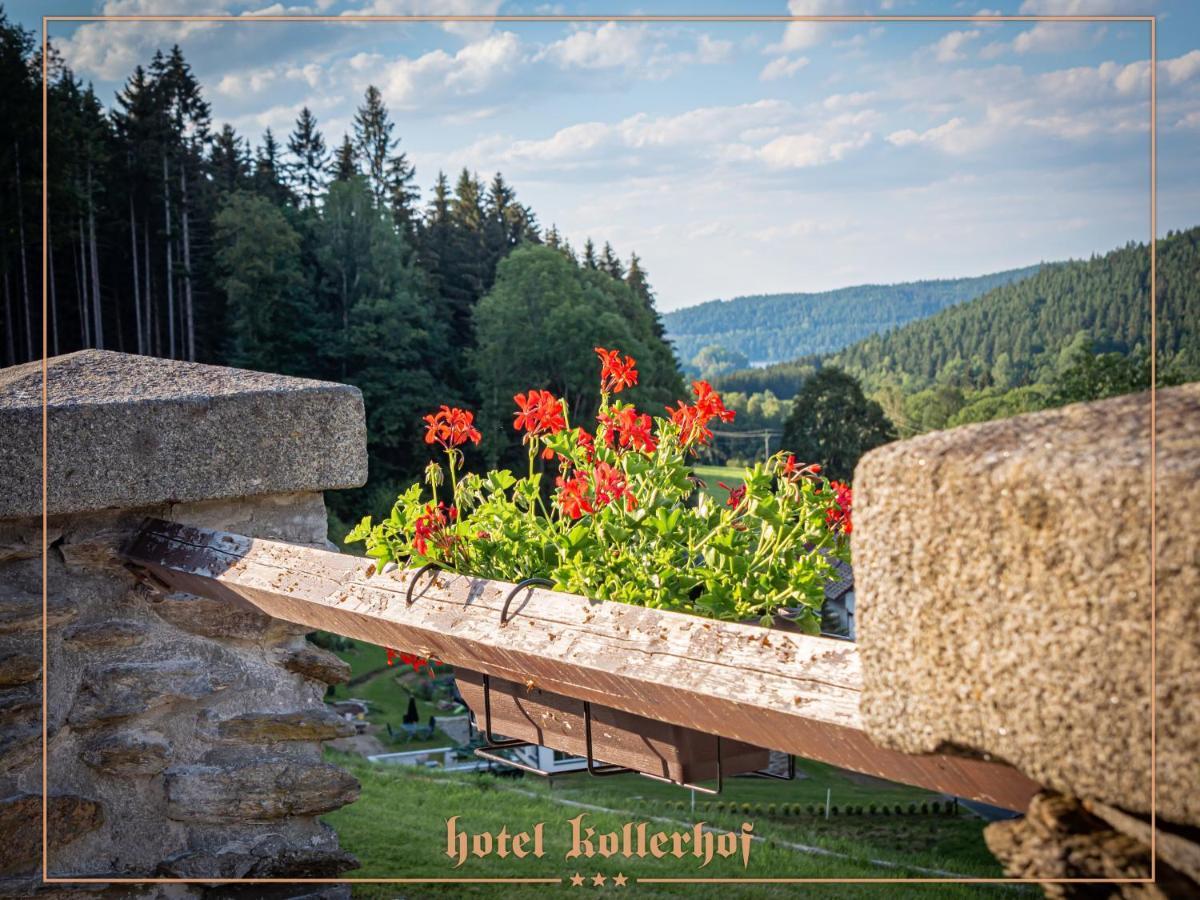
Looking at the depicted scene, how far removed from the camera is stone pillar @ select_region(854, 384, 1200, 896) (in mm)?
798

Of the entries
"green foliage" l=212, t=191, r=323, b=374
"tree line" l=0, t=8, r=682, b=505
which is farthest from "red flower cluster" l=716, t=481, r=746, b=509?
"green foliage" l=212, t=191, r=323, b=374

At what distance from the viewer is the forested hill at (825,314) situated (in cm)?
3006

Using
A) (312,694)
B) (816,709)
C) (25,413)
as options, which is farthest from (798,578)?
(25,413)

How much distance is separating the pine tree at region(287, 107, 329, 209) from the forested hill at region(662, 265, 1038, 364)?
43.8 ft

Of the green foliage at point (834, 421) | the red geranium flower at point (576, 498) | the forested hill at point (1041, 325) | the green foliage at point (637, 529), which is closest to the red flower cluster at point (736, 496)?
the green foliage at point (637, 529)

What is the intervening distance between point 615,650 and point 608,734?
311 mm

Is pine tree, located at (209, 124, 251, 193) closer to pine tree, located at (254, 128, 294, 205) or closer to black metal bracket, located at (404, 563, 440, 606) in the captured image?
pine tree, located at (254, 128, 294, 205)

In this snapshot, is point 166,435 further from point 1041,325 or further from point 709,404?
point 1041,325

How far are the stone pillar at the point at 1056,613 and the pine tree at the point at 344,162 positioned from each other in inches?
1424

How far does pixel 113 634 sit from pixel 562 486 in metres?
1.05

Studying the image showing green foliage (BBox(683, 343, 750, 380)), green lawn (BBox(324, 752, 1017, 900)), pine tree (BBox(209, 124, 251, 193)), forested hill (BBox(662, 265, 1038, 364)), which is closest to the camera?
green lawn (BBox(324, 752, 1017, 900))

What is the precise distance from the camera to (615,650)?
139cm

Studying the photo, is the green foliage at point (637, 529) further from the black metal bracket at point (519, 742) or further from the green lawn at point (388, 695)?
the green lawn at point (388, 695)

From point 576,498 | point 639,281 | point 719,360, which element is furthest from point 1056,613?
point 639,281
